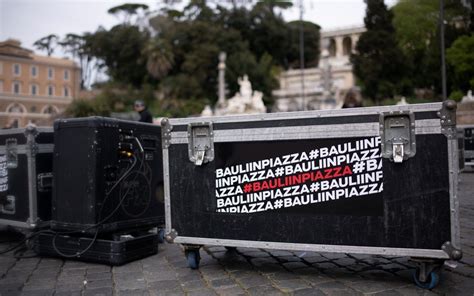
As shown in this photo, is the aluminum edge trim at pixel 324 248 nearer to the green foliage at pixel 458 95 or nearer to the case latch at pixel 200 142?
the case latch at pixel 200 142

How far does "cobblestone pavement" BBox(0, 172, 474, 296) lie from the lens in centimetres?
363

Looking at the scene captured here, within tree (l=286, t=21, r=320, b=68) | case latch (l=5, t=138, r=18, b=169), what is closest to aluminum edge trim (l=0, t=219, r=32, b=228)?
case latch (l=5, t=138, r=18, b=169)

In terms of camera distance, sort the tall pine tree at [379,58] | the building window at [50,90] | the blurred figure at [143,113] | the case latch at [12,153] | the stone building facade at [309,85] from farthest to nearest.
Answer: the stone building facade at [309,85], the tall pine tree at [379,58], the building window at [50,90], the blurred figure at [143,113], the case latch at [12,153]

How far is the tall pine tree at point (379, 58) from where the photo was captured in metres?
48.1

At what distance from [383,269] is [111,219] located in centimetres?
272

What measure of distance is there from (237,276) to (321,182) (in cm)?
113

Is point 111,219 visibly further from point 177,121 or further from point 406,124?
point 406,124

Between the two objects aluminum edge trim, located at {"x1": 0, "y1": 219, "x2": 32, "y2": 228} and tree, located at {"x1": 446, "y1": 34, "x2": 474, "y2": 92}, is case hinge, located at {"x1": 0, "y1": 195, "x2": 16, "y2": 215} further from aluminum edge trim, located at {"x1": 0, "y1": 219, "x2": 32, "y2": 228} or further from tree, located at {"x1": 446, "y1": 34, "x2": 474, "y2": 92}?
tree, located at {"x1": 446, "y1": 34, "x2": 474, "y2": 92}

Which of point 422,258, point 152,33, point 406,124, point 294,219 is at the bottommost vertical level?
point 422,258

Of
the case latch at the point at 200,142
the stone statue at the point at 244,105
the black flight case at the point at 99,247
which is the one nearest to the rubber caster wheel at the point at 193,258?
the black flight case at the point at 99,247

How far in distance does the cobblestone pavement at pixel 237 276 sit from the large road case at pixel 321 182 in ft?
0.92

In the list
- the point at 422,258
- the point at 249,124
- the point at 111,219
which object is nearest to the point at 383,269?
the point at 422,258

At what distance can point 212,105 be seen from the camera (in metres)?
57.0

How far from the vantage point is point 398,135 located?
3459mm
